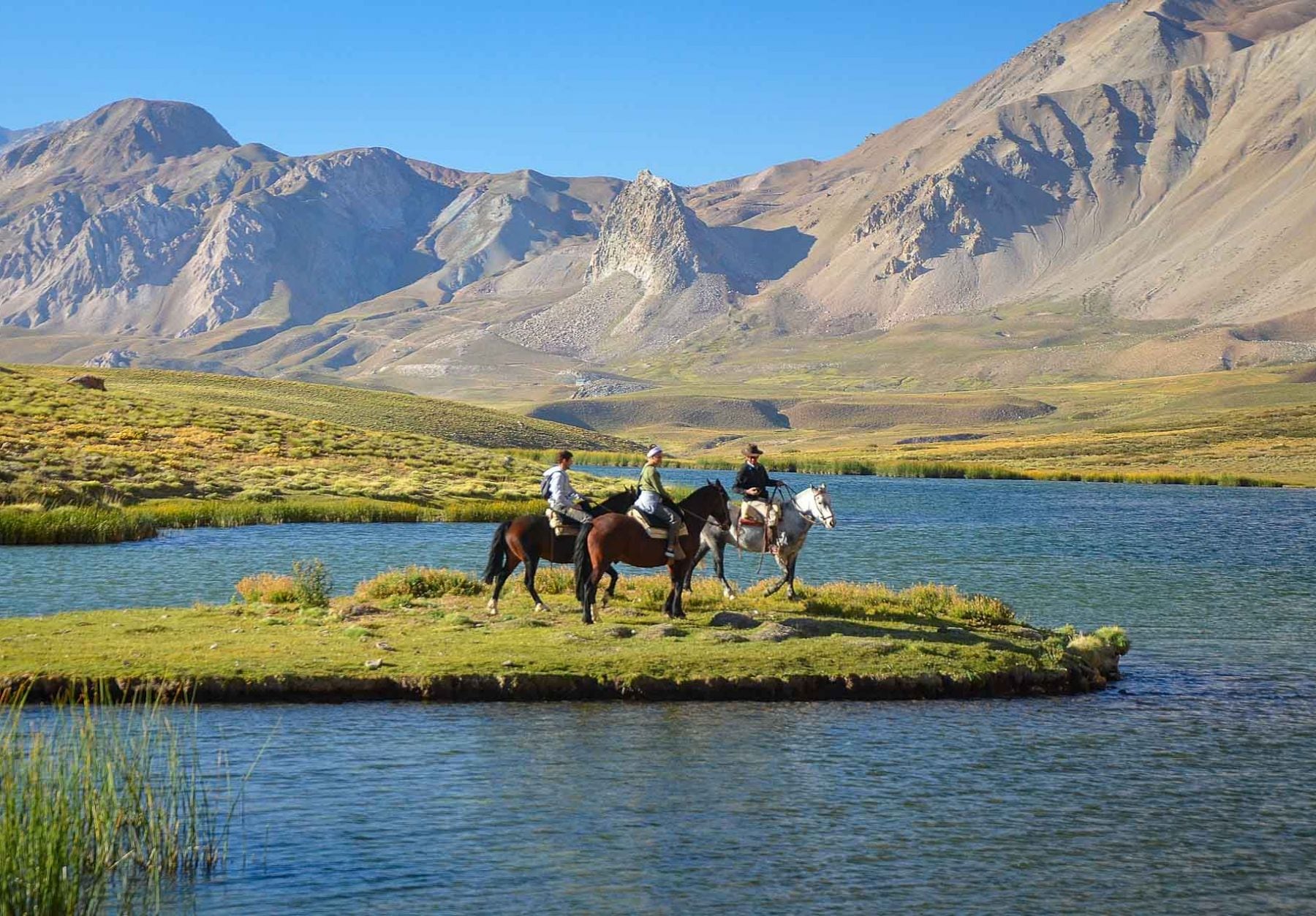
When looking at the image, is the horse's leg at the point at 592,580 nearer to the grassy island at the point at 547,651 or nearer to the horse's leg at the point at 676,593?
the grassy island at the point at 547,651

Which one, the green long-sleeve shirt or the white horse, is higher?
the green long-sleeve shirt

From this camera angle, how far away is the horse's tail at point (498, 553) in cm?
2920

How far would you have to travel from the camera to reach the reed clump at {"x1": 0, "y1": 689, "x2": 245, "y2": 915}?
39.7 ft

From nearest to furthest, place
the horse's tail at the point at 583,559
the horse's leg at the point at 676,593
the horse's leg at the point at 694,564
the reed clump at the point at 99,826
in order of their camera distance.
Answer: the reed clump at the point at 99,826, the horse's tail at the point at 583,559, the horse's leg at the point at 676,593, the horse's leg at the point at 694,564

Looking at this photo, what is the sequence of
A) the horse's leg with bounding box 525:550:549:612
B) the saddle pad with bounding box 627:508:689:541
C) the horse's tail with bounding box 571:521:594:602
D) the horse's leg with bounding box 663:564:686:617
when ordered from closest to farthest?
the saddle pad with bounding box 627:508:689:541 → the horse's tail with bounding box 571:521:594:602 → the horse's leg with bounding box 663:564:686:617 → the horse's leg with bounding box 525:550:549:612

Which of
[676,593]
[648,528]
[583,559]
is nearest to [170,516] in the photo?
[583,559]

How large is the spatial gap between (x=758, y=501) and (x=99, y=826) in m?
19.9

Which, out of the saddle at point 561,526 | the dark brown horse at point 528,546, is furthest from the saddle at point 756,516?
the saddle at point 561,526

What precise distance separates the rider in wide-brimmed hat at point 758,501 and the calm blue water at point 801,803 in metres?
7.84

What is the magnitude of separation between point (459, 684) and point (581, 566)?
15.7 feet

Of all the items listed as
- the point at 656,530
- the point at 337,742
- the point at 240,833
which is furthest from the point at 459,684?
the point at 240,833

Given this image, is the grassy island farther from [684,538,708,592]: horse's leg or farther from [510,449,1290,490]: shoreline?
[510,449,1290,490]: shoreline

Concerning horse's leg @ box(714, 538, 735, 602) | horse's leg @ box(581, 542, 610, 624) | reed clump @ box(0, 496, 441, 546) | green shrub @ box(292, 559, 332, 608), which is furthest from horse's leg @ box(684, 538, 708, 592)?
reed clump @ box(0, 496, 441, 546)

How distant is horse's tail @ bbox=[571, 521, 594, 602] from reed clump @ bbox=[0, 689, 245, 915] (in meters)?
10.2
